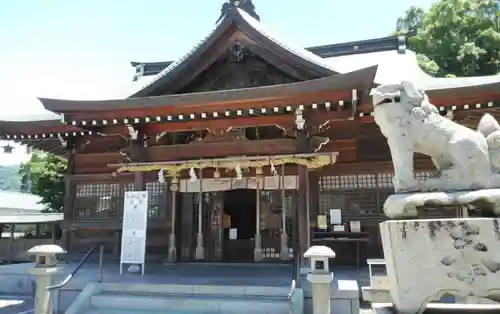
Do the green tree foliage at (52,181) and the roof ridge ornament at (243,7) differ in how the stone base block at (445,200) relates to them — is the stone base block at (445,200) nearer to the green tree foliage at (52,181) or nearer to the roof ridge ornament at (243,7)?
the roof ridge ornament at (243,7)

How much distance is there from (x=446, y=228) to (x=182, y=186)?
7703 millimetres

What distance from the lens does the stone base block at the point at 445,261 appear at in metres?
3.92

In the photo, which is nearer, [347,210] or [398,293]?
[398,293]

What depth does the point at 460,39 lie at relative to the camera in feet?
66.9

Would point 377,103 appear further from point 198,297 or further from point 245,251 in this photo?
point 245,251

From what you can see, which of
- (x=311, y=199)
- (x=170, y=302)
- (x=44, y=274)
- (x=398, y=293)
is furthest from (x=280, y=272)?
(x=398, y=293)

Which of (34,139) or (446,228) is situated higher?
(34,139)

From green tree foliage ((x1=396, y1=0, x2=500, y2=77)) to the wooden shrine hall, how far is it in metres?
→ 9.25

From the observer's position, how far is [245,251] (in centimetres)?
1169

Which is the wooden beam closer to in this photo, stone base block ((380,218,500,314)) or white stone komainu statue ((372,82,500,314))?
white stone komainu statue ((372,82,500,314))

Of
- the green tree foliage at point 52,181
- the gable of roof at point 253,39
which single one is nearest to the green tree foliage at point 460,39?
the gable of roof at point 253,39

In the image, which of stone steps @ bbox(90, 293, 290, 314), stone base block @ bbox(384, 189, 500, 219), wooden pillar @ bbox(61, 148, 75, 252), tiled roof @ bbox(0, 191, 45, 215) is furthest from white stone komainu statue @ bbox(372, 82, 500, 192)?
tiled roof @ bbox(0, 191, 45, 215)

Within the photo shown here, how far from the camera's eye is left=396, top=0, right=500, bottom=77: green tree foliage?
19141 millimetres

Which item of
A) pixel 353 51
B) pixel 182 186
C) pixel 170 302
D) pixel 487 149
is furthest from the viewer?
pixel 353 51
